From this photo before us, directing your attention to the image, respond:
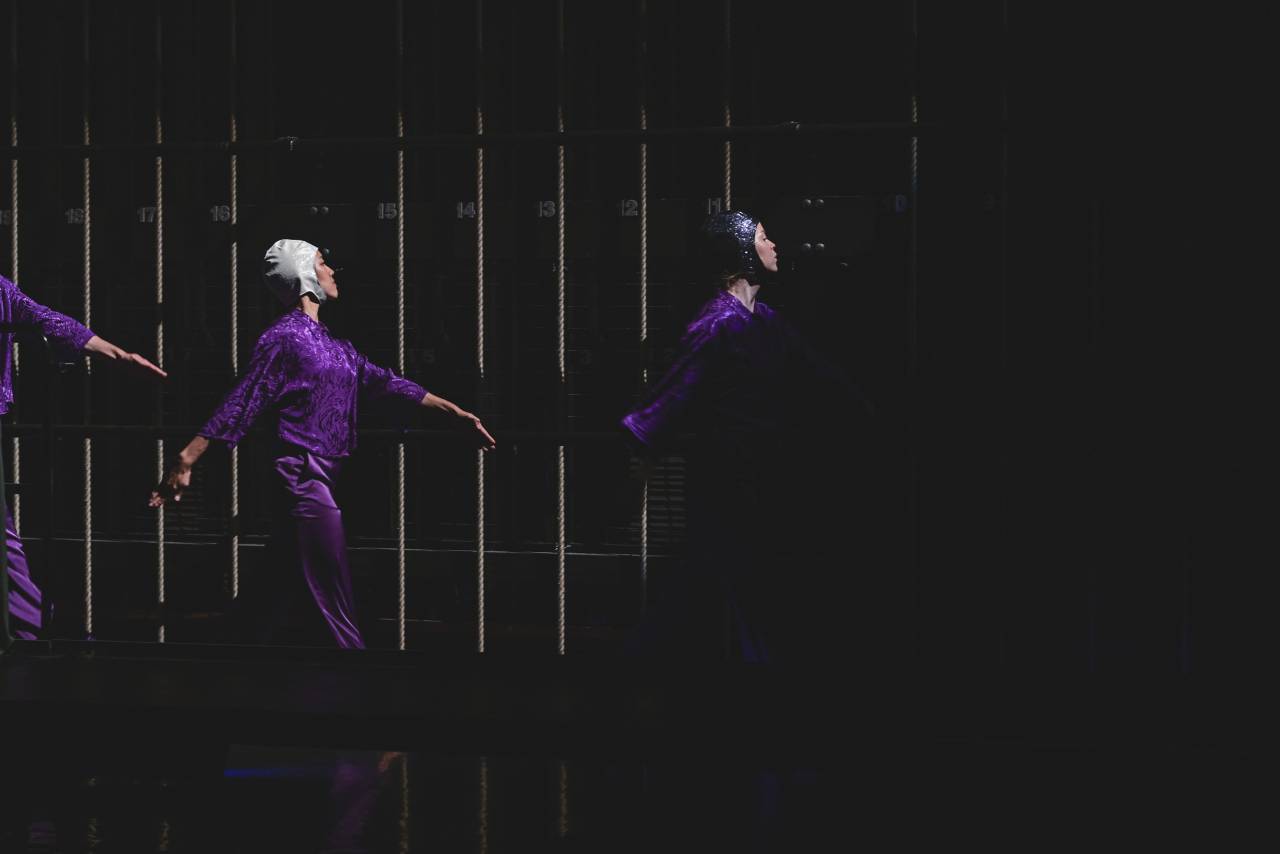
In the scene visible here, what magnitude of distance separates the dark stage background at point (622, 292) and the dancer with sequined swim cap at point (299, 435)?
328 millimetres

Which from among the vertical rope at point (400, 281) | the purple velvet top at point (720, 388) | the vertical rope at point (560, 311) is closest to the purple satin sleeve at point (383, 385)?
the vertical rope at point (400, 281)

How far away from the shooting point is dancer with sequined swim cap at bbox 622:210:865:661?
590 centimetres

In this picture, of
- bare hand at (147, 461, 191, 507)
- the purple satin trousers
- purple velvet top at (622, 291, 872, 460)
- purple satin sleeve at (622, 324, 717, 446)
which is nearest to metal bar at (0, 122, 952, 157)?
purple velvet top at (622, 291, 872, 460)

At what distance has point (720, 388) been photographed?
5.94m

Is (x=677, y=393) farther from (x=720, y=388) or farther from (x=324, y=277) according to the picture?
(x=324, y=277)

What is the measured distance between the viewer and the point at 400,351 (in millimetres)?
6895

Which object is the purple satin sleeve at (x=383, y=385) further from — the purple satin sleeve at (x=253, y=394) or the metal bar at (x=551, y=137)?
the metal bar at (x=551, y=137)

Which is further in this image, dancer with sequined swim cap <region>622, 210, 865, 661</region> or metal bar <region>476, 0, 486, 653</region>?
metal bar <region>476, 0, 486, 653</region>

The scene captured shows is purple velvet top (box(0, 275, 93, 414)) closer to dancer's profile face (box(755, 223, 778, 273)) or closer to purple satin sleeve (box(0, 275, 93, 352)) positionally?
purple satin sleeve (box(0, 275, 93, 352))

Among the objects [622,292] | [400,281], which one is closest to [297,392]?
[400,281]

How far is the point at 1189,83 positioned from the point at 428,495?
3900 millimetres

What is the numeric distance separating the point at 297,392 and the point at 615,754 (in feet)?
7.60

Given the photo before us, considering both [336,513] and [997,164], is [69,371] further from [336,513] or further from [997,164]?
[997,164]

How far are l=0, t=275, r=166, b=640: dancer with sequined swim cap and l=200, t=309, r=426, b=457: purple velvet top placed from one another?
376 mm
